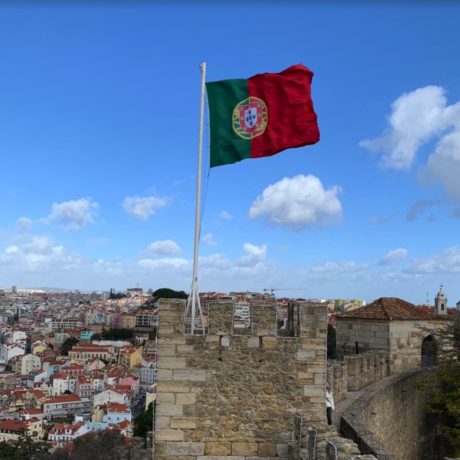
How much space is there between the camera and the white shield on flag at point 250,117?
7676 millimetres

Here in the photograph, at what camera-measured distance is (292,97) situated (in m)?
7.77

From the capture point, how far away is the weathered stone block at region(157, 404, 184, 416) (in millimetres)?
7062

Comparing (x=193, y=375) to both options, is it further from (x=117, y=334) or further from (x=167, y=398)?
(x=117, y=334)

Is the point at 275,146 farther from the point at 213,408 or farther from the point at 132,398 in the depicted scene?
the point at 132,398

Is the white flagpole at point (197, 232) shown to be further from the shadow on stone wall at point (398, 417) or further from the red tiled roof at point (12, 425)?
the red tiled roof at point (12, 425)

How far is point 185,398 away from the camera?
7066 millimetres

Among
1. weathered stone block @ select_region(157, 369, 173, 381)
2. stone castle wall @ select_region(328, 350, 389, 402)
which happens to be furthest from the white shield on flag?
stone castle wall @ select_region(328, 350, 389, 402)

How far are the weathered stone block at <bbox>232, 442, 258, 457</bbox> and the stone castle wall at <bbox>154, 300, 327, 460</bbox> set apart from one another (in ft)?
0.04

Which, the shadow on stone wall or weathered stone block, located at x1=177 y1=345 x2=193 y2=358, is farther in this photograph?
the shadow on stone wall

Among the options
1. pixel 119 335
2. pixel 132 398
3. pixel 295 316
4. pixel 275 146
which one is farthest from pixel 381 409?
pixel 119 335

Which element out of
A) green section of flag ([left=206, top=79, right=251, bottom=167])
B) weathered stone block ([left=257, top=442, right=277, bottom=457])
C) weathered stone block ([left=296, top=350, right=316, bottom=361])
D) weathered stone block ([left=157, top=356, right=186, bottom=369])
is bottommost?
weathered stone block ([left=257, top=442, right=277, bottom=457])

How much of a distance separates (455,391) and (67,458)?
45.3 m

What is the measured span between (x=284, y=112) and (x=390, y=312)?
10.2 m

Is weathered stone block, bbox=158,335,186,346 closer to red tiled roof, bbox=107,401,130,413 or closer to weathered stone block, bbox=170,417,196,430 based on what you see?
weathered stone block, bbox=170,417,196,430
